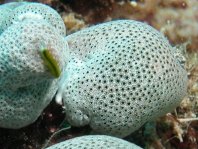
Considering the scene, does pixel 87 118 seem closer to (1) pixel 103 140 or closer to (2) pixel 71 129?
(2) pixel 71 129

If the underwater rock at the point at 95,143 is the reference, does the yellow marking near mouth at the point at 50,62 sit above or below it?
above

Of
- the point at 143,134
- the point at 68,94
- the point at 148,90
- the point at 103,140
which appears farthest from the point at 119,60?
the point at 143,134

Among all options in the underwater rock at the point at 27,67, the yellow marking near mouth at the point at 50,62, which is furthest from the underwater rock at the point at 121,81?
the yellow marking near mouth at the point at 50,62

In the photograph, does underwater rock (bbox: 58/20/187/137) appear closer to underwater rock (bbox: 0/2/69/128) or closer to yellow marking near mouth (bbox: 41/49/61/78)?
underwater rock (bbox: 0/2/69/128)

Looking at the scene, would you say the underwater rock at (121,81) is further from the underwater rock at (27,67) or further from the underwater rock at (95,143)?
the underwater rock at (95,143)

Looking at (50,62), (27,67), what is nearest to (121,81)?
(50,62)

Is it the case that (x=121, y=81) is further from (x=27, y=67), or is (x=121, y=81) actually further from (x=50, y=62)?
(x=27, y=67)
